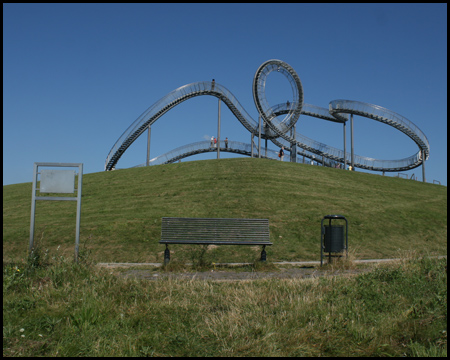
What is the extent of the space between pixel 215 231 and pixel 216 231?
25 millimetres

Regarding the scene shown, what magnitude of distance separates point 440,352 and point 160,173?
2258cm

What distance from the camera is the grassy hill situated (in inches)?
514

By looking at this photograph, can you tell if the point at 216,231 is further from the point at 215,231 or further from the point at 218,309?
the point at 218,309

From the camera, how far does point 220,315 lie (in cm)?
538

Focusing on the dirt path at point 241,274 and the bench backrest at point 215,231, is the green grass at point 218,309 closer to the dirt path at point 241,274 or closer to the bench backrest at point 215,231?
the dirt path at point 241,274

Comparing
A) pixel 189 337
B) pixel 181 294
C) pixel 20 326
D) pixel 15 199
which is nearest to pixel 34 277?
pixel 20 326

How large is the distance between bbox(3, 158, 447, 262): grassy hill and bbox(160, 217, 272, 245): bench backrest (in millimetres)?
1226

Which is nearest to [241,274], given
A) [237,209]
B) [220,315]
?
[220,315]

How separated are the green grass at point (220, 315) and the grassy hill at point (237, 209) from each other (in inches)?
143

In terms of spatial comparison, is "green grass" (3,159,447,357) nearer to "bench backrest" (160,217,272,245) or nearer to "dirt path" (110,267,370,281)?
"dirt path" (110,267,370,281)

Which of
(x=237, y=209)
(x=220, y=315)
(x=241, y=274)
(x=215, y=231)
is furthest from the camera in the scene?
(x=237, y=209)

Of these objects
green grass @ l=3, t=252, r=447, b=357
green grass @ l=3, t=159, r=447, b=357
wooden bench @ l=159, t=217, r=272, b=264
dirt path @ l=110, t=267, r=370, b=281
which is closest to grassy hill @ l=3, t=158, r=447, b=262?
green grass @ l=3, t=159, r=447, b=357

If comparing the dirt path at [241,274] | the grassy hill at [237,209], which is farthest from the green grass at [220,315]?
the grassy hill at [237,209]

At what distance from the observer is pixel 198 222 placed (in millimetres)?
10680
